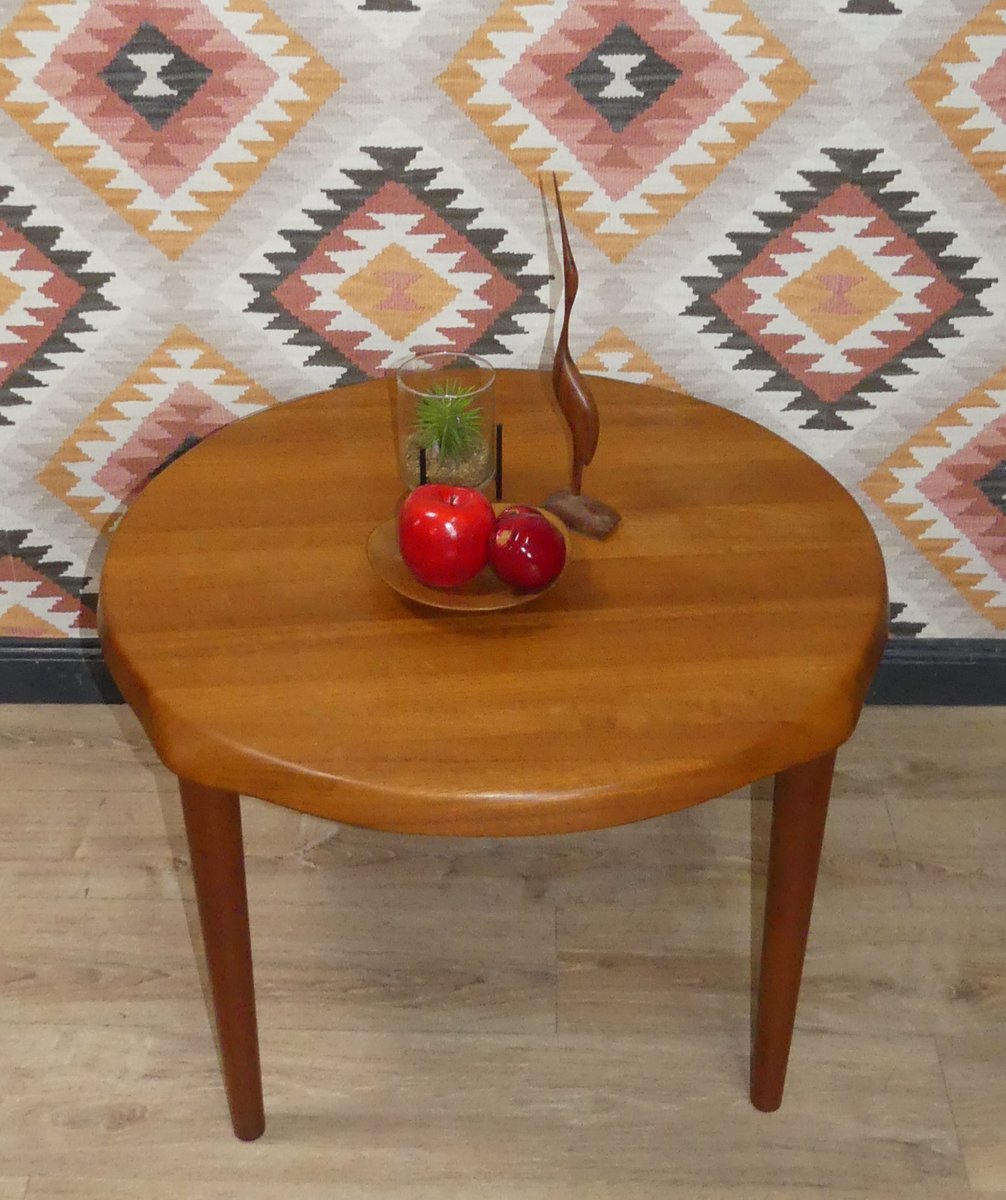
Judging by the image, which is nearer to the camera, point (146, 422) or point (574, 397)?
point (574, 397)

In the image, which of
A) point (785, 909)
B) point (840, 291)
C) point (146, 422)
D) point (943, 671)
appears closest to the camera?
point (785, 909)

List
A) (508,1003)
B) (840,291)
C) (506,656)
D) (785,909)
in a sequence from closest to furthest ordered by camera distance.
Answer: (506,656) → (785,909) → (508,1003) → (840,291)

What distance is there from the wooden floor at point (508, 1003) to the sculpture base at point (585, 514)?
0.63 metres

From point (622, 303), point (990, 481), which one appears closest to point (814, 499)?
point (622, 303)

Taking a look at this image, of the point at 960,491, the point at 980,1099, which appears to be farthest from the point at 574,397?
the point at 980,1099

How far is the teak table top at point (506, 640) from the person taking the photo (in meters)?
1.03

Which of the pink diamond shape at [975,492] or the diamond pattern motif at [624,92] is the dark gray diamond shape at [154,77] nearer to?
the diamond pattern motif at [624,92]

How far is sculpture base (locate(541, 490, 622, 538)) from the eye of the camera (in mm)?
1301

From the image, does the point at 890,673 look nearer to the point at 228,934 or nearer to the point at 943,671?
the point at 943,671

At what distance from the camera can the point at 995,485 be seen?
1.85m

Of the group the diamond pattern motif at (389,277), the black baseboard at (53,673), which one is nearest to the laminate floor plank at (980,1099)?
the diamond pattern motif at (389,277)

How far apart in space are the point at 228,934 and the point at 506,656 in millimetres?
400

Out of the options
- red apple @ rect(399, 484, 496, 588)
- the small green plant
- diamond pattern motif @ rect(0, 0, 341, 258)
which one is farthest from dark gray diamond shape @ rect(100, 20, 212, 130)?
red apple @ rect(399, 484, 496, 588)

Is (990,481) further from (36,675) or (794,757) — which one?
(36,675)
